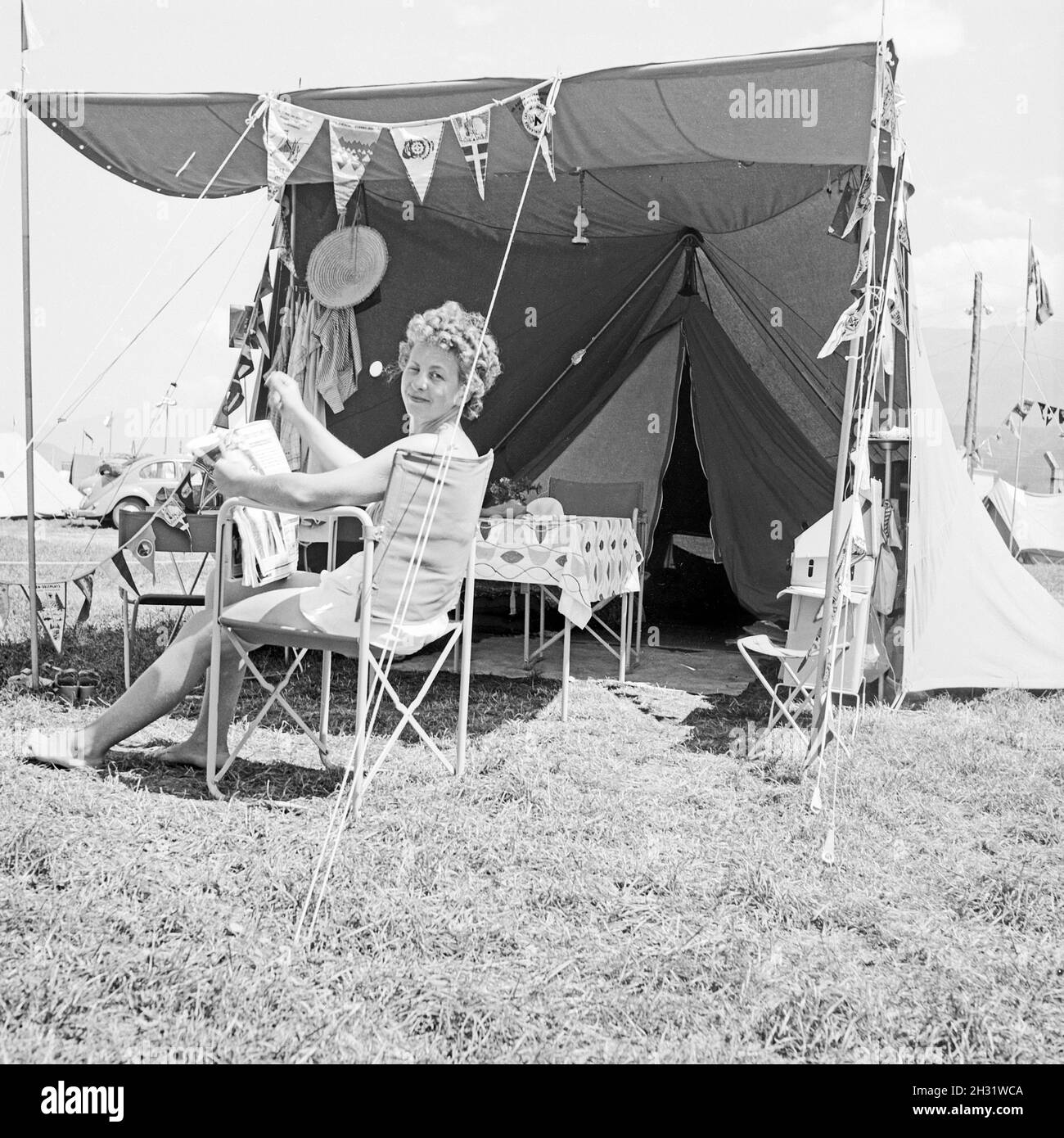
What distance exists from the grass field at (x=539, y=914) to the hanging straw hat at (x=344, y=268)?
2384 millimetres

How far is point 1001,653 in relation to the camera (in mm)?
3959

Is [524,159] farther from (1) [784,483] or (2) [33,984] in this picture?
(2) [33,984]

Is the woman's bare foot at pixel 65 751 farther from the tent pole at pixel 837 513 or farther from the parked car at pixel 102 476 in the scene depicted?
the parked car at pixel 102 476

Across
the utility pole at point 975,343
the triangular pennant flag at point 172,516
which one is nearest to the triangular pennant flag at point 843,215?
the triangular pennant flag at point 172,516

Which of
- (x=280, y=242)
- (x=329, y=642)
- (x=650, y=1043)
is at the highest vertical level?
(x=280, y=242)

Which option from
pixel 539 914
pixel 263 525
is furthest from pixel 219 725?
pixel 539 914

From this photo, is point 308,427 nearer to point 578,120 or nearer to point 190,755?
point 190,755

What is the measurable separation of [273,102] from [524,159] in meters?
0.93

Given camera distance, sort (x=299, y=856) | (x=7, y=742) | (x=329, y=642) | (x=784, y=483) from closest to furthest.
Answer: (x=299, y=856) → (x=329, y=642) → (x=7, y=742) → (x=784, y=483)

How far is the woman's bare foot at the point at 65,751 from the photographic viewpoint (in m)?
2.52

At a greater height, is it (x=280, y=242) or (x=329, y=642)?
(x=280, y=242)

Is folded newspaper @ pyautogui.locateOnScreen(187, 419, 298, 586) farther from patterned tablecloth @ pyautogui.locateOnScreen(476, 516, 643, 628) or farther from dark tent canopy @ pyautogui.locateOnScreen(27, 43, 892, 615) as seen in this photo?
dark tent canopy @ pyautogui.locateOnScreen(27, 43, 892, 615)

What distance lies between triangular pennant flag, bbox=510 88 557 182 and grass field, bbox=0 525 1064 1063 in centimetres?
209
